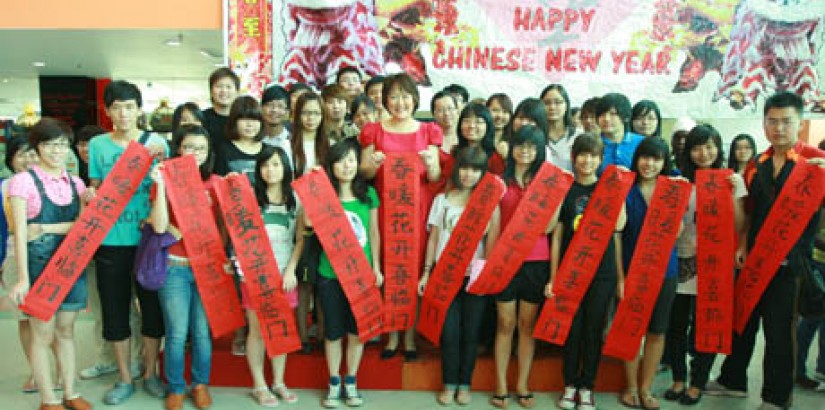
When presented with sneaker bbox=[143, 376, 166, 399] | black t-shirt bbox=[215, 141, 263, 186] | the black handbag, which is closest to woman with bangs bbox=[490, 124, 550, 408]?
the black handbag

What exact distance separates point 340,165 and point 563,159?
1124 mm

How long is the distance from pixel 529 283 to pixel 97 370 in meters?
2.26

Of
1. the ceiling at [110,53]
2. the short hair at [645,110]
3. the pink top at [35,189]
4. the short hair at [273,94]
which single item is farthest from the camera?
the ceiling at [110,53]

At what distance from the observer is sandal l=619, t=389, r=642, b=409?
253 centimetres

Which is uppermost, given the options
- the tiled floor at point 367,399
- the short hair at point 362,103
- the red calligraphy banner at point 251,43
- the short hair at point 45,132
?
the red calligraphy banner at point 251,43

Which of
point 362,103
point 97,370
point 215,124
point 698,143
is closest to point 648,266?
point 698,143

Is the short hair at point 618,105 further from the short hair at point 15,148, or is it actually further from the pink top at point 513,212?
the short hair at point 15,148

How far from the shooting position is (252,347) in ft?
8.08

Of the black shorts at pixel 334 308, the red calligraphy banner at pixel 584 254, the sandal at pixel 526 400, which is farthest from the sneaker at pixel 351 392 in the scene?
the red calligraphy banner at pixel 584 254

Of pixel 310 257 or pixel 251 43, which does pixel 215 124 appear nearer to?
pixel 310 257

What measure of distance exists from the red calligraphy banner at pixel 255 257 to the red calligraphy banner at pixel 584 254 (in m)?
1.17

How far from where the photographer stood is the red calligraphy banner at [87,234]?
221cm

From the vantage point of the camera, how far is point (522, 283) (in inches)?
95.8

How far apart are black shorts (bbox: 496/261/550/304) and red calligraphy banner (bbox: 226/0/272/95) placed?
2.49m
